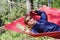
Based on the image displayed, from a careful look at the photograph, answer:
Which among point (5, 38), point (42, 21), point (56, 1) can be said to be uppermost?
point (42, 21)

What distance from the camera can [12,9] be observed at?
5.84 metres

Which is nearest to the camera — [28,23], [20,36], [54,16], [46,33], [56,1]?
[46,33]

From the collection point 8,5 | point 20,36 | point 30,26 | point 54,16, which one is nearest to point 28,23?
point 30,26

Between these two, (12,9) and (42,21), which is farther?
(12,9)

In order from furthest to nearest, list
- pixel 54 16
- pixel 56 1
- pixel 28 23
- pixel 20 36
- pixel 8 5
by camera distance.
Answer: pixel 8 5 < pixel 56 1 < pixel 20 36 < pixel 54 16 < pixel 28 23

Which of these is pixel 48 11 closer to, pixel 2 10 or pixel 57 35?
pixel 57 35

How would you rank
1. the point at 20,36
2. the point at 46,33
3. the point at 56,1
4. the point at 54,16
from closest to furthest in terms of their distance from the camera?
the point at 46,33, the point at 54,16, the point at 20,36, the point at 56,1

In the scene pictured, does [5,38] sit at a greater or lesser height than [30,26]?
lesser

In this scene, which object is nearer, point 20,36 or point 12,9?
point 20,36

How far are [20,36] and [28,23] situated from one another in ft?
6.58

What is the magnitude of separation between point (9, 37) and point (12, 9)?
115 centimetres

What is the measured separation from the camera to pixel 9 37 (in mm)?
4840

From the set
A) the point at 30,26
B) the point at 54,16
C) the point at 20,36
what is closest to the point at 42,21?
the point at 30,26

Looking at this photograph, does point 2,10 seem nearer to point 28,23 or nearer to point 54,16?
point 54,16
